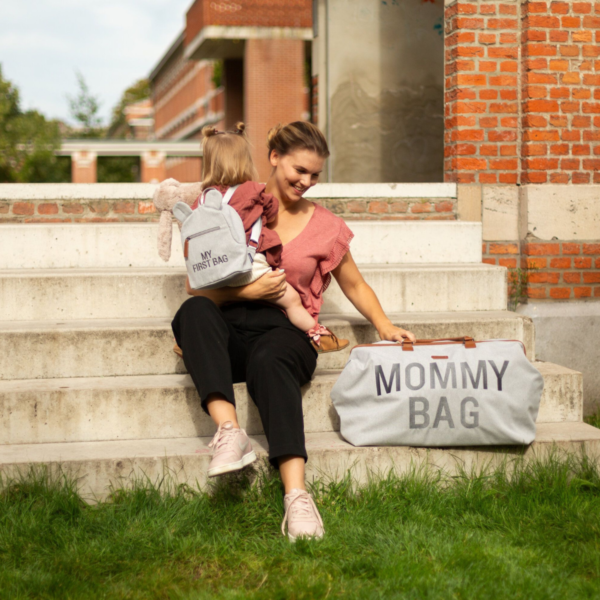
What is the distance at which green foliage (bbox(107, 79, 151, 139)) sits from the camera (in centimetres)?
6228

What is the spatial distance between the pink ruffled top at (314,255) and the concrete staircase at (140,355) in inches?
17.5

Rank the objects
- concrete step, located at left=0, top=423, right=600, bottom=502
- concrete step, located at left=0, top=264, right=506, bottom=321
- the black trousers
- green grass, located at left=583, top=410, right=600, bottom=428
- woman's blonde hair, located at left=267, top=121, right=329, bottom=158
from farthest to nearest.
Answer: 1. green grass, located at left=583, top=410, right=600, bottom=428
2. concrete step, located at left=0, top=264, right=506, bottom=321
3. woman's blonde hair, located at left=267, top=121, right=329, bottom=158
4. concrete step, located at left=0, top=423, right=600, bottom=502
5. the black trousers

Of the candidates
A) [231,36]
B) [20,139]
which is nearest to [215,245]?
[231,36]

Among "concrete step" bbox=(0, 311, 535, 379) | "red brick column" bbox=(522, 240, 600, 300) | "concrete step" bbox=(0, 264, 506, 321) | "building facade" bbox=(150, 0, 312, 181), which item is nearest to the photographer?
"concrete step" bbox=(0, 311, 535, 379)

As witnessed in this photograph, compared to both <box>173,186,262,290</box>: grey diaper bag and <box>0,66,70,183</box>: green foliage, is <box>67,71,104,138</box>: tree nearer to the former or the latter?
<box>0,66,70,183</box>: green foliage

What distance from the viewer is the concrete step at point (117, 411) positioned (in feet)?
11.5

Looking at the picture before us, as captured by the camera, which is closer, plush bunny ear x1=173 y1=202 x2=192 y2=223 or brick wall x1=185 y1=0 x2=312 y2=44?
plush bunny ear x1=173 y1=202 x2=192 y2=223

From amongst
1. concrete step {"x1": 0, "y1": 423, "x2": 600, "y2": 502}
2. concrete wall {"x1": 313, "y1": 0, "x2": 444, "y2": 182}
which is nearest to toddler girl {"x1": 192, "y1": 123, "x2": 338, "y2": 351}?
concrete step {"x1": 0, "y1": 423, "x2": 600, "y2": 502}

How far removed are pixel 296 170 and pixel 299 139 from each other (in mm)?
140

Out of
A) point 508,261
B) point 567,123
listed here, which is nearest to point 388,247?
point 508,261

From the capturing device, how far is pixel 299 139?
11.3 feet

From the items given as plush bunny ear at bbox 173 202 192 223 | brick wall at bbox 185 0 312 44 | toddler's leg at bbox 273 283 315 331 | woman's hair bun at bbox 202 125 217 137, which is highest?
brick wall at bbox 185 0 312 44

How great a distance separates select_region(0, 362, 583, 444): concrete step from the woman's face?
3.02 ft

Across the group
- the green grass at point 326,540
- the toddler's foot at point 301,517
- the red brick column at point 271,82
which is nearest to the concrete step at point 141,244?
the green grass at point 326,540
